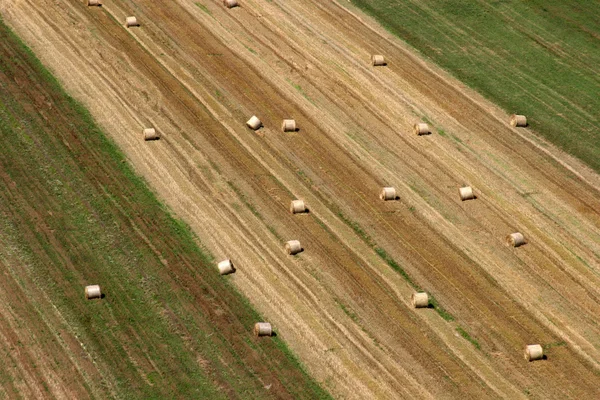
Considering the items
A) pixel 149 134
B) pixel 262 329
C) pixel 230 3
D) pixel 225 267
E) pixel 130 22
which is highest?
pixel 130 22

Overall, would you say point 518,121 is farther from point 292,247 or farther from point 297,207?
point 292,247

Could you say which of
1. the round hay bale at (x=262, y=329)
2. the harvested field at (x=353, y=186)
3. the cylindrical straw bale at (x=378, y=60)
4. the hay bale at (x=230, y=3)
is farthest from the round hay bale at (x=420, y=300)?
the hay bale at (x=230, y=3)

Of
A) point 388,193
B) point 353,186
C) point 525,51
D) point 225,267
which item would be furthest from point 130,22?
point 525,51

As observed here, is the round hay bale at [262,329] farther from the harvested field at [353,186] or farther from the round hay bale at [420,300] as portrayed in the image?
the round hay bale at [420,300]

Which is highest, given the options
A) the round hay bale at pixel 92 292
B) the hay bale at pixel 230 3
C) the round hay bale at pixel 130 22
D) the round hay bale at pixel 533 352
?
the round hay bale at pixel 130 22

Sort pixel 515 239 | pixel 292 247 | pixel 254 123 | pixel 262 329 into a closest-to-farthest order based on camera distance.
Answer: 1. pixel 262 329
2. pixel 292 247
3. pixel 515 239
4. pixel 254 123

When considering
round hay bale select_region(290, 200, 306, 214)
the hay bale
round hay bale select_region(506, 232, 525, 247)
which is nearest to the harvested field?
round hay bale select_region(506, 232, 525, 247)

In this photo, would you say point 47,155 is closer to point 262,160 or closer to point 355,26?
point 262,160
